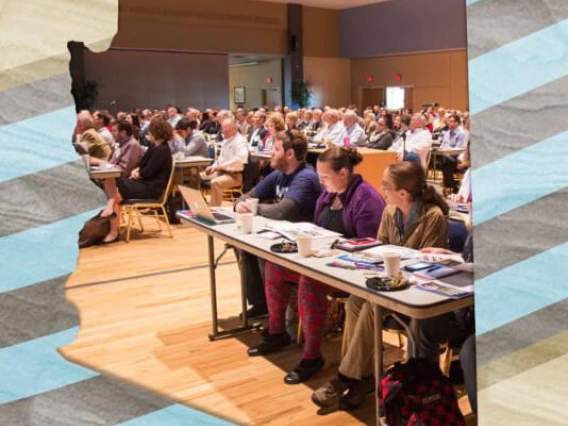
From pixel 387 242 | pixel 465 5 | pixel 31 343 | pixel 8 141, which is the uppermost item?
pixel 465 5

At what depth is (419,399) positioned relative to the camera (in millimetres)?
2217

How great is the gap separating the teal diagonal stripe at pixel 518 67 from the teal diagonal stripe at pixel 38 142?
46 cm

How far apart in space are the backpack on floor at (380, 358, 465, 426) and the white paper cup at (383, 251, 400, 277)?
0.35 meters

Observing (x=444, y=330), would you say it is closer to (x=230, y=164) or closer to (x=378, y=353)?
(x=378, y=353)

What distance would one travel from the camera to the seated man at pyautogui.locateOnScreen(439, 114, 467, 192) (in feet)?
29.0

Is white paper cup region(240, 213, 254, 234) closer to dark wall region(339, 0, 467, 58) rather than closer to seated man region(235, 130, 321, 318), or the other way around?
seated man region(235, 130, 321, 318)

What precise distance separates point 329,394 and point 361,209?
95 cm

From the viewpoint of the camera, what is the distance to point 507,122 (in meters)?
0.69

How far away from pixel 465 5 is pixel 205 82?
59.8 feet

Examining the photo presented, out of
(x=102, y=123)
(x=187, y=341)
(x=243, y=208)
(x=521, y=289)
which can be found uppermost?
(x=102, y=123)

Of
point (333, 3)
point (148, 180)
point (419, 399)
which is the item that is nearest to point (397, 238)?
point (419, 399)

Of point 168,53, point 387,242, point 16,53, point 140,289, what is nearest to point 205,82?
point 168,53

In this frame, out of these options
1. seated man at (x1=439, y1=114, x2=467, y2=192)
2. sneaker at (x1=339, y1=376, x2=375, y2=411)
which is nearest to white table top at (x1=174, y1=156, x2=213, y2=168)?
seated man at (x1=439, y1=114, x2=467, y2=192)

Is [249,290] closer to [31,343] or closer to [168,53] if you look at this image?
[31,343]
